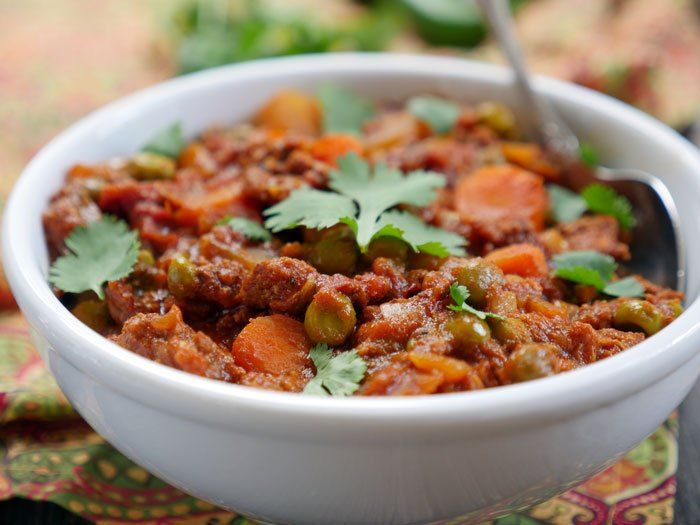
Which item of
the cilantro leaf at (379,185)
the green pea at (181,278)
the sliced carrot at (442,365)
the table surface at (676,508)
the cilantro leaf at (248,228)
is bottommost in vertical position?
the table surface at (676,508)

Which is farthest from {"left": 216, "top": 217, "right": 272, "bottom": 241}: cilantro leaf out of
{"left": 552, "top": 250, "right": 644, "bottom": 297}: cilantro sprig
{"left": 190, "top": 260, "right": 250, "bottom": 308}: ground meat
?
{"left": 552, "top": 250, "right": 644, "bottom": 297}: cilantro sprig

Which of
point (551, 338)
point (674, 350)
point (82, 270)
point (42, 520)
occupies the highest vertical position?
point (674, 350)

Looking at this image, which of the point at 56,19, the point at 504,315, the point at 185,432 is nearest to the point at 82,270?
the point at 185,432

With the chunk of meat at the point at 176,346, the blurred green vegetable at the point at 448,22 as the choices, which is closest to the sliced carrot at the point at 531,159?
the chunk of meat at the point at 176,346

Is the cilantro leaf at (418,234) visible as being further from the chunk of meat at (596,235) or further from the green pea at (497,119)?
the green pea at (497,119)

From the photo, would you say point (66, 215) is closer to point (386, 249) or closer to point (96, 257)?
point (96, 257)

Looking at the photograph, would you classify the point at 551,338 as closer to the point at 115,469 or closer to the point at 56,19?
the point at 115,469
